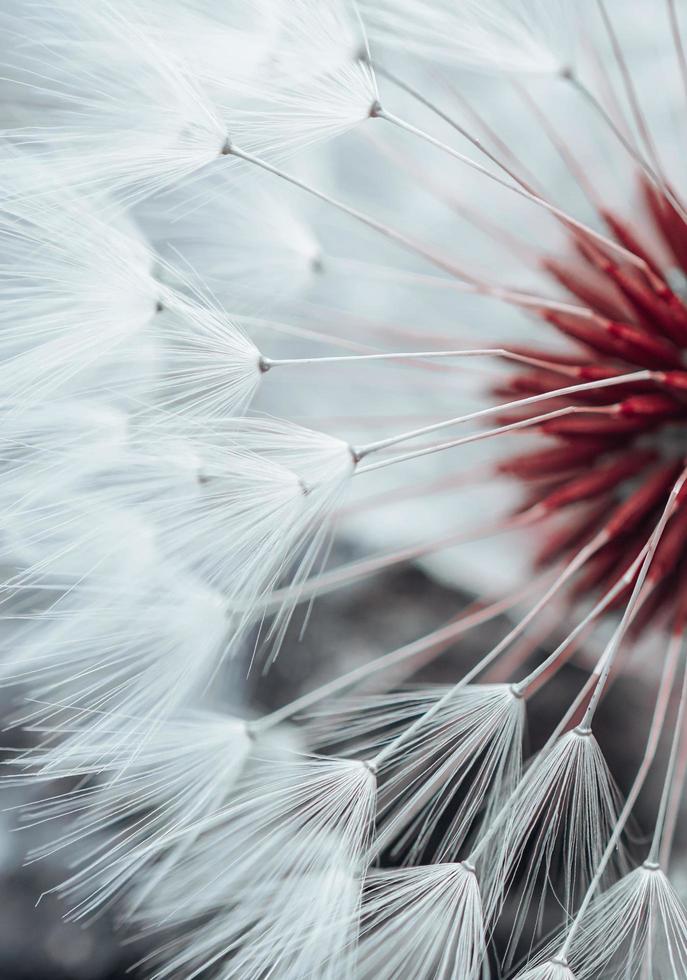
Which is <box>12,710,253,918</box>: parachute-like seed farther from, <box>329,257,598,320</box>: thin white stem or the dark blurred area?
<box>329,257,598,320</box>: thin white stem

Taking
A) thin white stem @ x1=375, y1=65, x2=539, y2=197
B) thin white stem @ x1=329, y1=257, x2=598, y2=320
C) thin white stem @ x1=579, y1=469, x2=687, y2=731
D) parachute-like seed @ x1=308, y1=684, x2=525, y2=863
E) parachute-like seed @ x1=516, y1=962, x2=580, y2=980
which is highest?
thin white stem @ x1=375, y1=65, x2=539, y2=197

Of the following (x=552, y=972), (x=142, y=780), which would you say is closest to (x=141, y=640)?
(x=142, y=780)

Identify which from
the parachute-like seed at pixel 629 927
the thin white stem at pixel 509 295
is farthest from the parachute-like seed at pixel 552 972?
the thin white stem at pixel 509 295

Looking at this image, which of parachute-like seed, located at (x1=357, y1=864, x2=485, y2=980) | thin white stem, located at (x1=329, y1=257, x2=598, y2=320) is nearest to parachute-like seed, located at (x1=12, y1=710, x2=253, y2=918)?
parachute-like seed, located at (x1=357, y1=864, x2=485, y2=980)

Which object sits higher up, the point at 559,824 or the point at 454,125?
the point at 454,125

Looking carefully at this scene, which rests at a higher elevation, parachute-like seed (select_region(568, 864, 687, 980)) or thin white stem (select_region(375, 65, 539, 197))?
thin white stem (select_region(375, 65, 539, 197))

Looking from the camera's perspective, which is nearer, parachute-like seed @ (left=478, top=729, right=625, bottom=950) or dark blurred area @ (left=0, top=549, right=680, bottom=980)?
parachute-like seed @ (left=478, top=729, right=625, bottom=950)

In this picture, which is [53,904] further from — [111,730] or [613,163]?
[613,163]

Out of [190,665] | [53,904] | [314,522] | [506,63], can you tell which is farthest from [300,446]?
[53,904]

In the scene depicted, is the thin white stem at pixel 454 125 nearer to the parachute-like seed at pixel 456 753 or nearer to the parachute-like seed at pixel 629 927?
the parachute-like seed at pixel 456 753

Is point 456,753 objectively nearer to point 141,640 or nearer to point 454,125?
point 141,640

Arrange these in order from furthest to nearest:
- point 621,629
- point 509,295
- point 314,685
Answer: point 314,685
point 509,295
point 621,629

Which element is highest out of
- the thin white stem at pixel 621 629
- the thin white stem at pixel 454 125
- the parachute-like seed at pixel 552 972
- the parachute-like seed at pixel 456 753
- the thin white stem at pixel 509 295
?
the thin white stem at pixel 454 125
